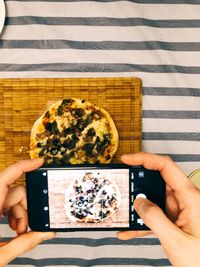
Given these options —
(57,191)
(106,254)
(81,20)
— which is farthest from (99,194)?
(81,20)

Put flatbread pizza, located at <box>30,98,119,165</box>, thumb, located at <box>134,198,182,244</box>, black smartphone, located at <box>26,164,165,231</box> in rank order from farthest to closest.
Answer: flatbread pizza, located at <box>30,98,119,165</box>, black smartphone, located at <box>26,164,165,231</box>, thumb, located at <box>134,198,182,244</box>

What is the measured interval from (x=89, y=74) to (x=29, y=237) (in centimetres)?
36

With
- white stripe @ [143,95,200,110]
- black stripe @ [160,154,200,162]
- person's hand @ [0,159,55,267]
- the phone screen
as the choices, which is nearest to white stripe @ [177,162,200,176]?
black stripe @ [160,154,200,162]

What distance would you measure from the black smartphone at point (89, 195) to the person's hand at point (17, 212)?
0.06 feet

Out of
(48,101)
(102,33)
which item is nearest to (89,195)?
(48,101)

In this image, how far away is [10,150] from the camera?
37.1 inches

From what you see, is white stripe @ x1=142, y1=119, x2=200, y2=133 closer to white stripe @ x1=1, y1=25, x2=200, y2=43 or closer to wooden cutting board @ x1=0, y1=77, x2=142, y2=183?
wooden cutting board @ x1=0, y1=77, x2=142, y2=183

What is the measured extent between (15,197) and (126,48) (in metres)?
0.38

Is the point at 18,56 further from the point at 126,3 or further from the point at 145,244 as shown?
the point at 145,244

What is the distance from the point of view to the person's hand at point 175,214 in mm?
647

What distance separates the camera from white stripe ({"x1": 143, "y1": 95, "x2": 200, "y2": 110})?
0.94m

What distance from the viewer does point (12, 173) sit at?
2.34 feet

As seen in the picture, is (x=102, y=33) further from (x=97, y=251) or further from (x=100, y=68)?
(x=97, y=251)

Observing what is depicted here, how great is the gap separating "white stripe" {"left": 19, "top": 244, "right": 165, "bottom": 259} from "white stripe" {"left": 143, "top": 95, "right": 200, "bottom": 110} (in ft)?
1.02
